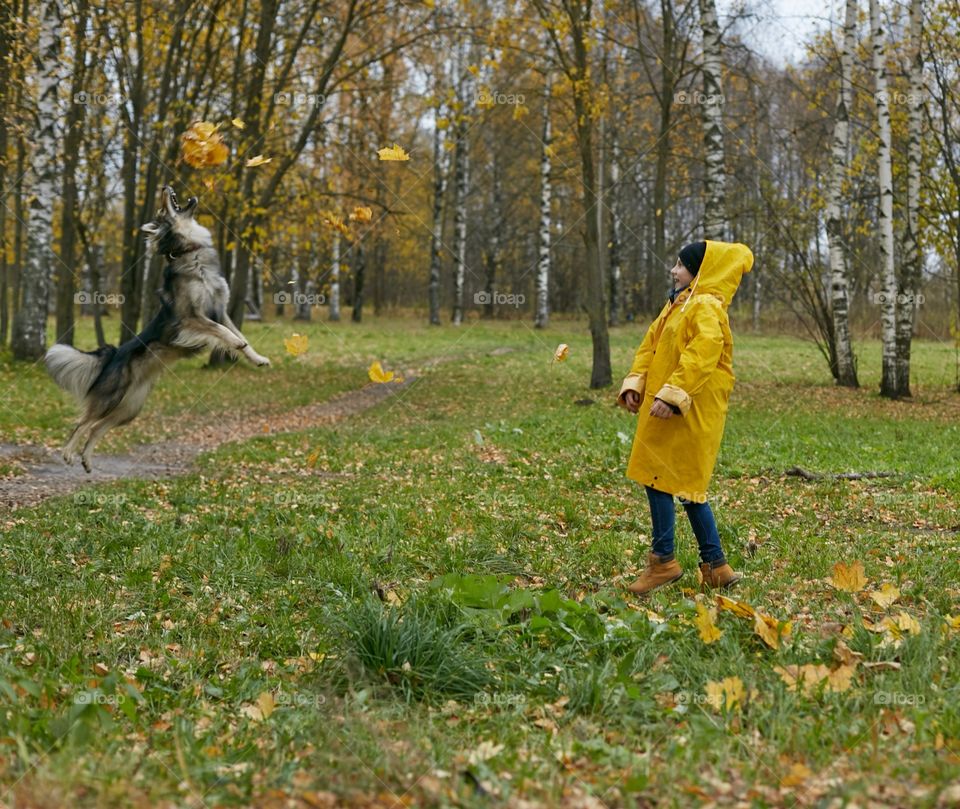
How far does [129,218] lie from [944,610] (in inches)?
839

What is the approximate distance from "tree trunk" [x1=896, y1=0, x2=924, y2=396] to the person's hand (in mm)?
14530

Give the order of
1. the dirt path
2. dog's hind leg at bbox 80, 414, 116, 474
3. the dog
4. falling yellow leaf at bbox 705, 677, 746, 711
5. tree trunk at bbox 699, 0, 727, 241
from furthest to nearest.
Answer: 1. tree trunk at bbox 699, 0, 727, 241
2. the dirt path
3. dog's hind leg at bbox 80, 414, 116, 474
4. the dog
5. falling yellow leaf at bbox 705, 677, 746, 711

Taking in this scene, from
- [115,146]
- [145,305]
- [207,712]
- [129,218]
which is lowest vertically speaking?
[207,712]

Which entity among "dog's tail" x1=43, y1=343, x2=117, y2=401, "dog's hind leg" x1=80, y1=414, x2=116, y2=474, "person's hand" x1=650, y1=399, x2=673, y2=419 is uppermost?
"dog's tail" x1=43, y1=343, x2=117, y2=401

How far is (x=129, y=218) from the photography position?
22438 millimetres

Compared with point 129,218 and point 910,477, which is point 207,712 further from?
point 129,218

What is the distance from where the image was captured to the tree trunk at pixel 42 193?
18.4 m

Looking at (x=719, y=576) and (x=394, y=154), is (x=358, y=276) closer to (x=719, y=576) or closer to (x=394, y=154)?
(x=394, y=154)

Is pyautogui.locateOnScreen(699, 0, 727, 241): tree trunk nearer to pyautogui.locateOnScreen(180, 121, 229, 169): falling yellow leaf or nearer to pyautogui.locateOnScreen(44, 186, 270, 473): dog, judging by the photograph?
pyautogui.locateOnScreen(180, 121, 229, 169): falling yellow leaf

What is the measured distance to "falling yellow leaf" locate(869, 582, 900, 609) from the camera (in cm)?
567

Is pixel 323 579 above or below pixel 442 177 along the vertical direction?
below

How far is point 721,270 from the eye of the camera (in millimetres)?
6020

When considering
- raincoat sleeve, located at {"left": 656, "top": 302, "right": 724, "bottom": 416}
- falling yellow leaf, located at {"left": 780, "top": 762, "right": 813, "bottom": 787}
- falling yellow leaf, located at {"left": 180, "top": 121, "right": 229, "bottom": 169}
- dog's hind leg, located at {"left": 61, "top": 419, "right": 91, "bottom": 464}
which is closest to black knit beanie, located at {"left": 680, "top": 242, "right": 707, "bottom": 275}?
raincoat sleeve, located at {"left": 656, "top": 302, "right": 724, "bottom": 416}

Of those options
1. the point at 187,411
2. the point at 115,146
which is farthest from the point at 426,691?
the point at 115,146
